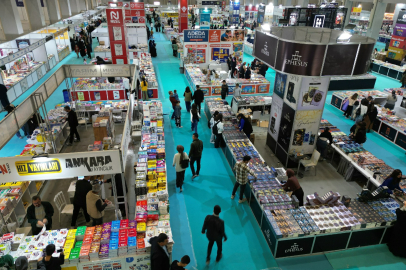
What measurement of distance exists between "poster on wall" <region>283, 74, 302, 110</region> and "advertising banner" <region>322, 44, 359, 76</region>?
1173 millimetres

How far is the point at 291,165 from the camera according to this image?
9.73m

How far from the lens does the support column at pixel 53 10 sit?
88.9ft

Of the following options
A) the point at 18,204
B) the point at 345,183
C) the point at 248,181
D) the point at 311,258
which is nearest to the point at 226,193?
the point at 248,181

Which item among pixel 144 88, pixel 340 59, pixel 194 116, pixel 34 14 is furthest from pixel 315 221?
pixel 34 14

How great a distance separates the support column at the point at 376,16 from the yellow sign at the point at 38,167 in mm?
25577

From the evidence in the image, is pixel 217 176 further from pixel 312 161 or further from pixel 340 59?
pixel 340 59

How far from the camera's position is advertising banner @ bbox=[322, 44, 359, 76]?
707cm

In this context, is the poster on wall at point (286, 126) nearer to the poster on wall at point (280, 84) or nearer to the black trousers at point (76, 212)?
the poster on wall at point (280, 84)

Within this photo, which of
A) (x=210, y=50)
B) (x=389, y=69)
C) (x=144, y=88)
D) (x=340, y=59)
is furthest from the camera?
(x=389, y=69)

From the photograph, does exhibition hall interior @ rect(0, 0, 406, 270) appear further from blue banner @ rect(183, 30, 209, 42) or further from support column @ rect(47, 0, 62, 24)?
support column @ rect(47, 0, 62, 24)

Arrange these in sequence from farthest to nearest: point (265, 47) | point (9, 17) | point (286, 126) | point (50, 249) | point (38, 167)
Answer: point (9, 17) < point (286, 126) < point (265, 47) < point (38, 167) < point (50, 249)

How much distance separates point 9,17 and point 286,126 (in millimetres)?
18312

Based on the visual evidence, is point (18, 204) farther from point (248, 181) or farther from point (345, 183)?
point (345, 183)

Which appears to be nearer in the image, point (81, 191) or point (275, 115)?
point (81, 191)
